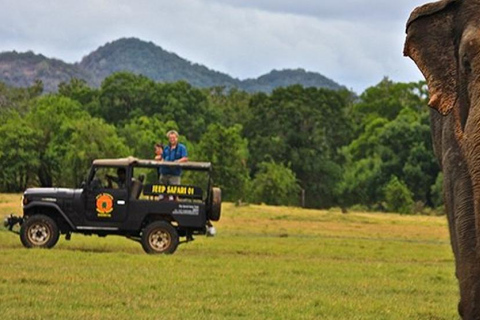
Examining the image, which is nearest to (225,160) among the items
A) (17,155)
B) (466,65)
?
(17,155)

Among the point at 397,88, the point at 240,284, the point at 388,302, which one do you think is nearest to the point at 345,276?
the point at 240,284

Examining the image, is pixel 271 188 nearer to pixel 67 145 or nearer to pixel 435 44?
pixel 67 145

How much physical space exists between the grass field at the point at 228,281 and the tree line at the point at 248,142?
34.0 metres

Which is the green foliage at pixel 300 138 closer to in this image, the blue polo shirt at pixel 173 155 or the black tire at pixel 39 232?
the blue polo shirt at pixel 173 155

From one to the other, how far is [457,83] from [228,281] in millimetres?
8662

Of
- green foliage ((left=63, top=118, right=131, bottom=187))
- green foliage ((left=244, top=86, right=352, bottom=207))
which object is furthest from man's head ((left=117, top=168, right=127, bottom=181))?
green foliage ((left=244, top=86, right=352, bottom=207))

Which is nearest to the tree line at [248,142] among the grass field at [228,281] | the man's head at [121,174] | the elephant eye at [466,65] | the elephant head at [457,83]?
the grass field at [228,281]

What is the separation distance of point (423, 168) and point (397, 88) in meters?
42.5

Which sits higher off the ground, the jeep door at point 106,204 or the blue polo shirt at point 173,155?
the blue polo shirt at point 173,155

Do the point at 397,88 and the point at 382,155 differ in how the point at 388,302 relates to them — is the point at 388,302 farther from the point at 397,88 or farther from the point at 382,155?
the point at 397,88

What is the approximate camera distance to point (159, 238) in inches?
840

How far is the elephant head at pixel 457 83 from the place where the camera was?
6.89m

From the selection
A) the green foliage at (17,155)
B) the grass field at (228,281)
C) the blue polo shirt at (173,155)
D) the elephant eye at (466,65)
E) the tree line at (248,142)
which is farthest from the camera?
the tree line at (248,142)

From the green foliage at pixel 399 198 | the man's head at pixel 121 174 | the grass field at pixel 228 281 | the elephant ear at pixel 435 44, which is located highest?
the green foliage at pixel 399 198
